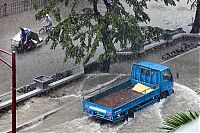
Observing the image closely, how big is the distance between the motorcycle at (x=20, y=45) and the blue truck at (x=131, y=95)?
8.01 metres

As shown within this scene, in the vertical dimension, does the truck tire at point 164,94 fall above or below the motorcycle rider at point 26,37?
below

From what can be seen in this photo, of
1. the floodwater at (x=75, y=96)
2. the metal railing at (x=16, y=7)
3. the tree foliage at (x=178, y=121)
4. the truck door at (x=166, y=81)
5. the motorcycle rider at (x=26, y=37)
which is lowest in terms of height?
the floodwater at (x=75, y=96)

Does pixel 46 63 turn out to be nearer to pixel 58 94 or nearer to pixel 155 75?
pixel 58 94

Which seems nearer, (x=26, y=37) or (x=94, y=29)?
(x=94, y=29)

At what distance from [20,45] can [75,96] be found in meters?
6.88

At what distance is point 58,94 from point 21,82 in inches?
82.6

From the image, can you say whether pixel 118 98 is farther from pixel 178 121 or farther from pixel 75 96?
pixel 178 121

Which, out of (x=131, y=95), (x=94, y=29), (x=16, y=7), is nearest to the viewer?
(x=131, y=95)

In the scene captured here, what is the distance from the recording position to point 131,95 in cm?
1762

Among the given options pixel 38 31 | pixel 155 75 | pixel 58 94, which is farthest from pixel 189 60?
pixel 38 31

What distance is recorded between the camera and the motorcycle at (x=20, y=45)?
24828mm

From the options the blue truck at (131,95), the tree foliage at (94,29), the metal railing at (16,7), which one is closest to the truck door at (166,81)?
the blue truck at (131,95)

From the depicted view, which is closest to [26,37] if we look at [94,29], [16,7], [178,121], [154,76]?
[94,29]

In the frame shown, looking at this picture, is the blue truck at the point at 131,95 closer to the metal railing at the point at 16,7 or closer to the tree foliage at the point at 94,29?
the tree foliage at the point at 94,29
